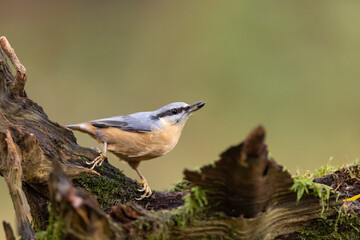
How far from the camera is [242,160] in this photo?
1027mm

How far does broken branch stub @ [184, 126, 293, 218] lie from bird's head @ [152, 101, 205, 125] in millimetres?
1228

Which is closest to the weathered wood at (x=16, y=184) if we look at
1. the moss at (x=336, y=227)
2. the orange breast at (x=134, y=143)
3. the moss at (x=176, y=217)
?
the moss at (x=176, y=217)

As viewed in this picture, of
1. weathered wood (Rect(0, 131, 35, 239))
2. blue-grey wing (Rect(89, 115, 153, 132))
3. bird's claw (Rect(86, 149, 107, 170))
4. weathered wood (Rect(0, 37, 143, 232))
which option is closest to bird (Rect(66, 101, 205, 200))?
blue-grey wing (Rect(89, 115, 153, 132))

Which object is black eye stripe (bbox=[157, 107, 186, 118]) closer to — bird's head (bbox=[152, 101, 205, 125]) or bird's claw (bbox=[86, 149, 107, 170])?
bird's head (bbox=[152, 101, 205, 125])

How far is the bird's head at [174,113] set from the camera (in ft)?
→ 8.14

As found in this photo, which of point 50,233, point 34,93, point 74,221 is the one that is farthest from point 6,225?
point 34,93

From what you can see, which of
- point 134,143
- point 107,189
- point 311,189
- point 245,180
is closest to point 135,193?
point 107,189

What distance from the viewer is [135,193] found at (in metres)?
1.90

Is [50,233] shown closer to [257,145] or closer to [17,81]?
[257,145]

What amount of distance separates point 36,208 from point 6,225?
46 centimetres

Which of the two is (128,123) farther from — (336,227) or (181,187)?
(336,227)

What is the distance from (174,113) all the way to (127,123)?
0.30 metres

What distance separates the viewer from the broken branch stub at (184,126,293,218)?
101 cm

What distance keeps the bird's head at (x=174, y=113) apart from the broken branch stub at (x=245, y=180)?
1.23 meters
